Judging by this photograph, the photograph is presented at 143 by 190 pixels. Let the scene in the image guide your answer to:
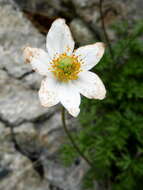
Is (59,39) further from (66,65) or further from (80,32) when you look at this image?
(80,32)

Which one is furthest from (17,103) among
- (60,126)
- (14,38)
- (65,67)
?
(65,67)

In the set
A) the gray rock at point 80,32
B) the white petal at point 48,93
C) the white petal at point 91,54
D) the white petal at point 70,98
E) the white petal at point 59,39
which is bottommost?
the gray rock at point 80,32

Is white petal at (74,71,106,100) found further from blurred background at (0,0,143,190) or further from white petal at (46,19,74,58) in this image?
blurred background at (0,0,143,190)

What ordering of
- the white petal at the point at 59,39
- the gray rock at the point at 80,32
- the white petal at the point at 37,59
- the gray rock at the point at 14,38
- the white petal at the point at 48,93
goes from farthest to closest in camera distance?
1. the gray rock at the point at 80,32
2. the gray rock at the point at 14,38
3. the white petal at the point at 59,39
4. the white petal at the point at 37,59
5. the white petal at the point at 48,93

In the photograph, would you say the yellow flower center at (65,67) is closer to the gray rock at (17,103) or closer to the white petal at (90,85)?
the white petal at (90,85)

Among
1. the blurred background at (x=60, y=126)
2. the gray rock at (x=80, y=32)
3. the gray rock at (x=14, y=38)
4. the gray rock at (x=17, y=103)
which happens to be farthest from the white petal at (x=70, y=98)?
the gray rock at (x=80, y=32)

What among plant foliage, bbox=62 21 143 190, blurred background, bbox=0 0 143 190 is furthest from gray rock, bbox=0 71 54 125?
plant foliage, bbox=62 21 143 190
